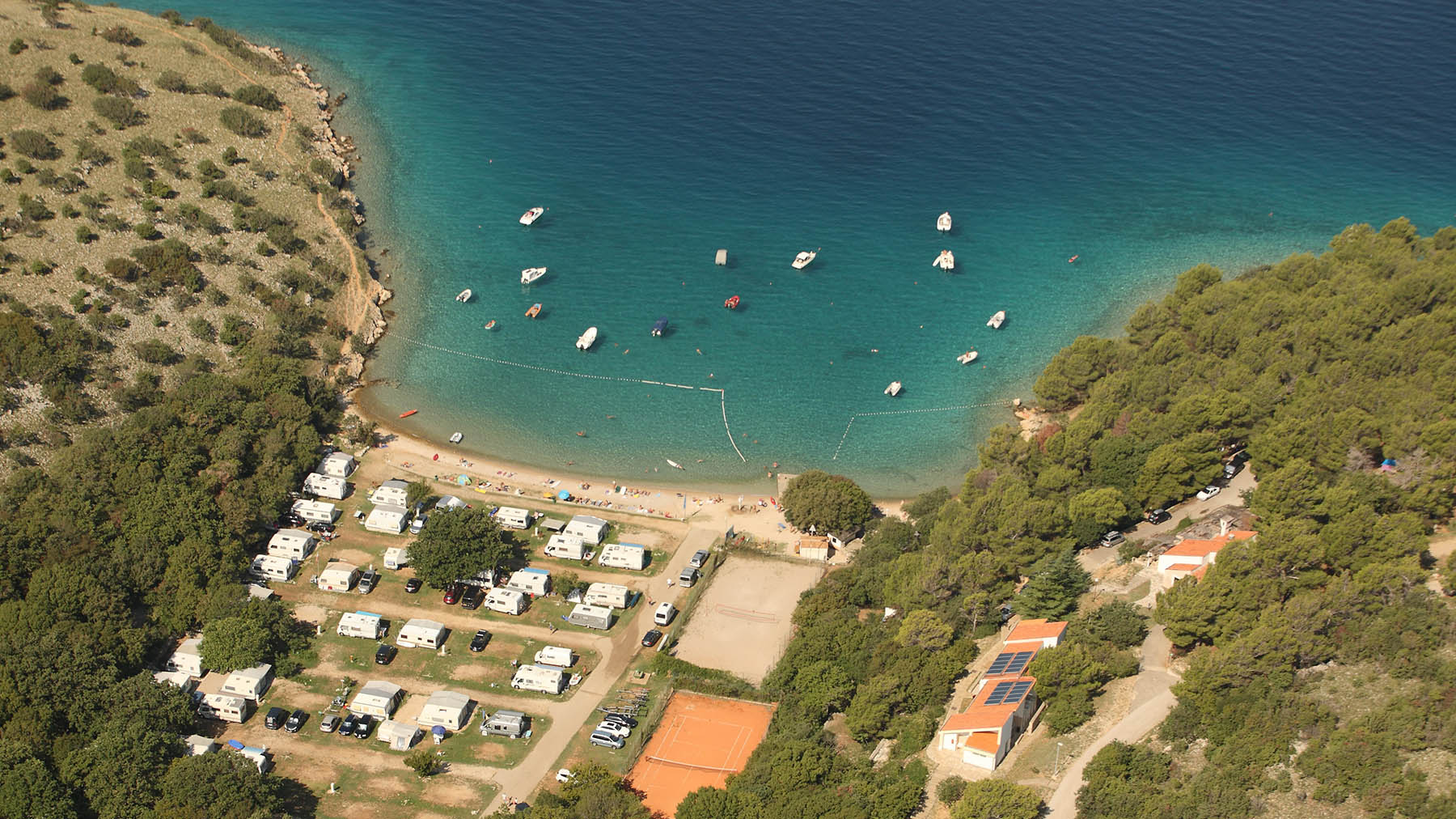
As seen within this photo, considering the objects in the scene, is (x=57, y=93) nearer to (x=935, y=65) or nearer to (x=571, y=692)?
(x=571, y=692)

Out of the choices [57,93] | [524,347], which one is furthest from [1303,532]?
[57,93]

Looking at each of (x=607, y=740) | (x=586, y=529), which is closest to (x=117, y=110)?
(x=586, y=529)

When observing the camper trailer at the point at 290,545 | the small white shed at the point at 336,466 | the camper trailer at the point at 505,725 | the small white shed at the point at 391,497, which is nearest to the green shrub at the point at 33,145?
the small white shed at the point at 336,466

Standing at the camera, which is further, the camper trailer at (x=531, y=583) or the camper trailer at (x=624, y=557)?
the camper trailer at (x=624, y=557)

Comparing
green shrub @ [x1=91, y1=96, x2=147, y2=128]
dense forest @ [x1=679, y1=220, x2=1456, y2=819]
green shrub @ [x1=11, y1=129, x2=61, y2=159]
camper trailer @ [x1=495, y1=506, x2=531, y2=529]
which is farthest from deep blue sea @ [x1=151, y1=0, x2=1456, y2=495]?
green shrub @ [x1=11, y1=129, x2=61, y2=159]

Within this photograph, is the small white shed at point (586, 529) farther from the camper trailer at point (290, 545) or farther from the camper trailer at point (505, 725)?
the camper trailer at point (290, 545)

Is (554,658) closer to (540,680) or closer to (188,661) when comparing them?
(540,680)
